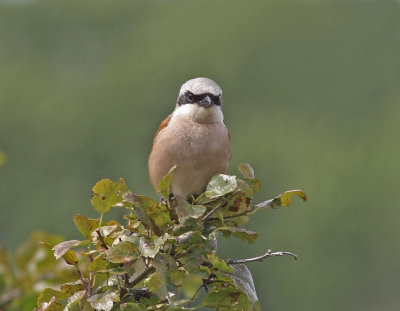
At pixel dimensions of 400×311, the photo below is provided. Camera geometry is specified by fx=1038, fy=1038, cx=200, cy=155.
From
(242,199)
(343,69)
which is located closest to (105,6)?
(343,69)

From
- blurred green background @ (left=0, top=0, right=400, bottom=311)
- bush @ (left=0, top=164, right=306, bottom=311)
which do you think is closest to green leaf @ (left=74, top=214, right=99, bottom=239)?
bush @ (left=0, top=164, right=306, bottom=311)

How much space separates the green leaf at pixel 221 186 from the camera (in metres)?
3.27

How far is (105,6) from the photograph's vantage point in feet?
183

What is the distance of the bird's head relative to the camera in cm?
450

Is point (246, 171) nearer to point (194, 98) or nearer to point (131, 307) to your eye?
point (131, 307)

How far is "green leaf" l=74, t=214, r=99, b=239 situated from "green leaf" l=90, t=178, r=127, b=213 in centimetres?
5

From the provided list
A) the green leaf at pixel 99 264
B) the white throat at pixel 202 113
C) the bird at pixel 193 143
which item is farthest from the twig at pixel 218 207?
the white throat at pixel 202 113

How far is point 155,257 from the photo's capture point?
121 inches

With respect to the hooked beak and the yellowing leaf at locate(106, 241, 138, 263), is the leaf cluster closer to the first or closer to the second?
the yellowing leaf at locate(106, 241, 138, 263)

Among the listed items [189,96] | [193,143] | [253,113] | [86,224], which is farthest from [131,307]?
[253,113]

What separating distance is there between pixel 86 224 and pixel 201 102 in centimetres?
132

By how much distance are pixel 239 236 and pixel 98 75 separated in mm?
43099

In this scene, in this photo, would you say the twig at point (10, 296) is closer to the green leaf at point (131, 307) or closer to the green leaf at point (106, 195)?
the green leaf at point (106, 195)

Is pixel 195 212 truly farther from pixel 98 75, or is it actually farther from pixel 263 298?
pixel 98 75
